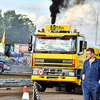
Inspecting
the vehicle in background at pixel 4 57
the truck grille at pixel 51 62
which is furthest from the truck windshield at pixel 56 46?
the vehicle in background at pixel 4 57

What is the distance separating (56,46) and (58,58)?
1.77ft

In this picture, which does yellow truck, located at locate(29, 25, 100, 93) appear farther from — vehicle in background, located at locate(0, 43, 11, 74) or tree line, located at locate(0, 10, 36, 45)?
tree line, located at locate(0, 10, 36, 45)

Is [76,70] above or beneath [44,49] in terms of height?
beneath

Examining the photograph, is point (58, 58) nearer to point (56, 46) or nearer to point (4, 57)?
point (56, 46)

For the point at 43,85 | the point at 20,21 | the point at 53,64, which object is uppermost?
the point at 20,21

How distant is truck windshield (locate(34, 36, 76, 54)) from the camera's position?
571 inches

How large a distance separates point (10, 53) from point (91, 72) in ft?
87.9

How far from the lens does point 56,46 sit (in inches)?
573

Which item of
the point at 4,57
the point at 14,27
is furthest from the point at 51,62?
the point at 14,27

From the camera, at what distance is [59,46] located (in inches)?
572

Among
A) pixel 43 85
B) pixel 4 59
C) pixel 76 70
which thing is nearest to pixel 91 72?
pixel 76 70

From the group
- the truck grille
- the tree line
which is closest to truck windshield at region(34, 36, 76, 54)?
the truck grille

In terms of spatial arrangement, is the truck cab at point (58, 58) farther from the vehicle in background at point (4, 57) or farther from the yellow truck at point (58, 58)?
the vehicle in background at point (4, 57)

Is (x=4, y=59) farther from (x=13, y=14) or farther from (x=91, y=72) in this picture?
(x=13, y=14)
